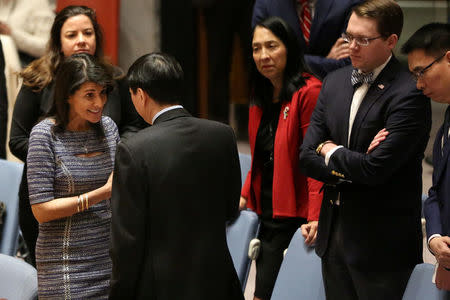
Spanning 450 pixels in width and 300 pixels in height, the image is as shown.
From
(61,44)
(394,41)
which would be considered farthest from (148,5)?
(394,41)

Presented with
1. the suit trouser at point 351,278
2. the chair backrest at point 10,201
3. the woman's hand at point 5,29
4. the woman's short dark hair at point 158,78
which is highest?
the woman's short dark hair at point 158,78

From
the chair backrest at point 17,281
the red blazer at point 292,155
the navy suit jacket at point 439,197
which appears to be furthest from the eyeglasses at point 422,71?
the chair backrest at point 17,281

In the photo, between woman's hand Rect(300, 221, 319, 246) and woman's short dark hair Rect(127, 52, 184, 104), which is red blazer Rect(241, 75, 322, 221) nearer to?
woman's hand Rect(300, 221, 319, 246)

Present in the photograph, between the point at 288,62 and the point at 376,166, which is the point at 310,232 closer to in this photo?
the point at 376,166

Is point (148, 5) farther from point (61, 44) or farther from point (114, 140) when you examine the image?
point (114, 140)

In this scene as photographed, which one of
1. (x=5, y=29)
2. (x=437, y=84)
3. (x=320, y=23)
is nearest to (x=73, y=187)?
(x=437, y=84)

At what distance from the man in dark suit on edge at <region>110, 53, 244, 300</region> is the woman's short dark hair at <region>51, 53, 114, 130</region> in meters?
0.39

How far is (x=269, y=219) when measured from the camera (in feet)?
10.3

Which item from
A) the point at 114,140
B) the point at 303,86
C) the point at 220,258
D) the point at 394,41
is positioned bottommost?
the point at 220,258

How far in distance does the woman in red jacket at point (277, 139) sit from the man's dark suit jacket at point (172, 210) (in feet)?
2.34

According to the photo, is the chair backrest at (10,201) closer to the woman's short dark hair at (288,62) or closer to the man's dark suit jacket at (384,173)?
the woman's short dark hair at (288,62)

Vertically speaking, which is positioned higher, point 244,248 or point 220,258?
point 220,258

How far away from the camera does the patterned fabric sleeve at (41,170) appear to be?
2.52 meters

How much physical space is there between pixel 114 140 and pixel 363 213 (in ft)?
3.18
